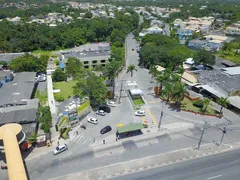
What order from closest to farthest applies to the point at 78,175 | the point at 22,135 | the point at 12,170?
the point at 12,170 → the point at 78,175 → the point at 22,135

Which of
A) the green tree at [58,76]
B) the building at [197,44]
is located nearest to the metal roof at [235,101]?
the green tree at [58,76]

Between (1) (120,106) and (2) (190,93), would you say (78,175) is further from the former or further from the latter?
(2) (190,93)

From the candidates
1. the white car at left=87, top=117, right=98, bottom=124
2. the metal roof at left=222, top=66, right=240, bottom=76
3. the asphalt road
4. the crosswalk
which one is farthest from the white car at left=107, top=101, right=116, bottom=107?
the metal roof at left=222, top=66, right=240, bottom=76

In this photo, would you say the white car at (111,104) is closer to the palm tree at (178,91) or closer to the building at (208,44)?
the palm tree at (178,91)

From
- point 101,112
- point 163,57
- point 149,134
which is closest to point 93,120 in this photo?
point 101,112

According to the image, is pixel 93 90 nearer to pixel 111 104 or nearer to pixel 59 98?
pixel 111 104

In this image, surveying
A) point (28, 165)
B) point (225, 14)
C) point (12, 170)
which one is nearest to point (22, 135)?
point (28, 165)
